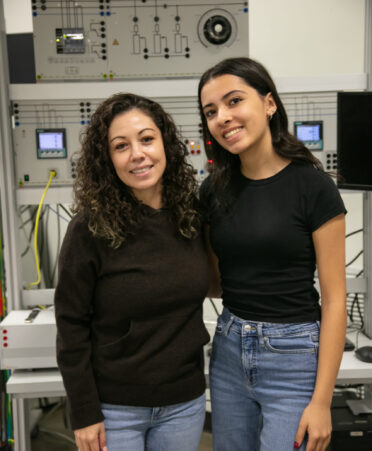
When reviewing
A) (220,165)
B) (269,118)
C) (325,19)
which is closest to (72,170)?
(220,165)

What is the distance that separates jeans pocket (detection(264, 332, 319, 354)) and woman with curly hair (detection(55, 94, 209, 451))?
0.20 metres

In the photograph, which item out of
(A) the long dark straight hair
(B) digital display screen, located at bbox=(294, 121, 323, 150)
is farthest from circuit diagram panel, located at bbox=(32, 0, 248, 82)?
(A) the long dark straight hair

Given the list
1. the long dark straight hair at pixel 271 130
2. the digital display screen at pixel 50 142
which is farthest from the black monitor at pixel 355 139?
the digital display screen at pixel 50 142

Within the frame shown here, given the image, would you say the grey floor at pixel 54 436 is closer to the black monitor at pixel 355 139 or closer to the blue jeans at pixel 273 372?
the blue jeans at pixel 273 372

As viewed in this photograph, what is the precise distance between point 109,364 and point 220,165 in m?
0.63

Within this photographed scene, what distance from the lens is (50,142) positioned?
2.13 m

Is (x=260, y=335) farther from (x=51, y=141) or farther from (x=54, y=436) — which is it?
(x=54, y=436)

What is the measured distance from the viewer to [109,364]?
1235 millimetres

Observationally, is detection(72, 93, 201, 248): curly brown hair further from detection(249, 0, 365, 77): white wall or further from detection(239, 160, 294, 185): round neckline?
detection(249, 0, 365, 77): white wall

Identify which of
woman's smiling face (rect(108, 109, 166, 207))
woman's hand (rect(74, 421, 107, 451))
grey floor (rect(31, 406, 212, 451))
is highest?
woman's smiling face (rect(108, 109, 166, 207))

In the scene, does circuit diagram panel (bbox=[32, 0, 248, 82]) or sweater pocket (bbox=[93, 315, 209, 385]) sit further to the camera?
circuit diagram panel (bbox=[32, 0, 248, 82])

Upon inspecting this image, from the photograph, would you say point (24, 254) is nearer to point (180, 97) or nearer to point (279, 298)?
point (180, 97)

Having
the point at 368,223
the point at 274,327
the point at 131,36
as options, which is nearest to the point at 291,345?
the point at 274,327

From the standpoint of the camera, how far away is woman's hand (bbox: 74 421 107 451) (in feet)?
3.99
